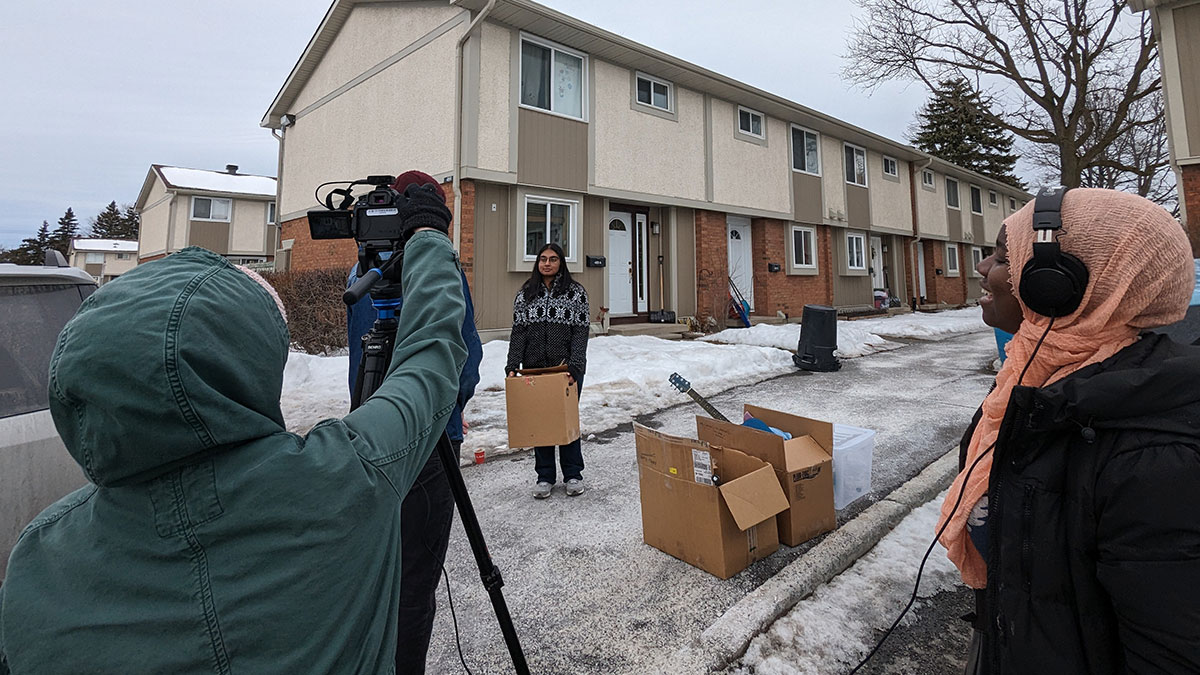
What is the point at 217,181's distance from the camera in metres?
27.5

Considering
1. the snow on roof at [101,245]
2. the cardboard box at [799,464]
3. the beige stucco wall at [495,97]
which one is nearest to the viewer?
the cardboard box at [799,464]

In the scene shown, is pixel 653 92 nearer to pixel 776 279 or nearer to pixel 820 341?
pixel 776 279

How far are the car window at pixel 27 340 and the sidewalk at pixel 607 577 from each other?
1.89m

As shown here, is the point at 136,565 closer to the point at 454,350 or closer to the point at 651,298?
the point at 454,350

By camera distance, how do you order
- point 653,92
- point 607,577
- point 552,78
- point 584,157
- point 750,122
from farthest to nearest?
1. point 750,122
2. point 653,92
3. point 584,157
4. point 552,78
5. point 607,577

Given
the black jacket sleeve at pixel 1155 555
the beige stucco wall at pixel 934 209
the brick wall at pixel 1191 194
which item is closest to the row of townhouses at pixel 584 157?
the beige stucco wall at pixel 934 209

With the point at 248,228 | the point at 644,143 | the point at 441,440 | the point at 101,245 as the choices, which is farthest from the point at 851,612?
the point at 101,245

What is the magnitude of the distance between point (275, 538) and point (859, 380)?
326 inches

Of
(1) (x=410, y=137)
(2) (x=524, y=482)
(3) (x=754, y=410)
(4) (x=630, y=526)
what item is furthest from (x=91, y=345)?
(1) (x=410, y=137)

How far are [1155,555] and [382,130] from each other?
1289 cm

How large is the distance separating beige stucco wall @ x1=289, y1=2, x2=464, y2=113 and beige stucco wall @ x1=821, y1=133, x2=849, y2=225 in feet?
37.7

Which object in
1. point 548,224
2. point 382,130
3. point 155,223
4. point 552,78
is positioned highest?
point 155,223

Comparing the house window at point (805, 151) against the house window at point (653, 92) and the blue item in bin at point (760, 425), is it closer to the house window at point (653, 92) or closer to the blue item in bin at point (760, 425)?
the house window at point (653, 92)

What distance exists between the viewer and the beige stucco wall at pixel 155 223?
A: 2638cm
